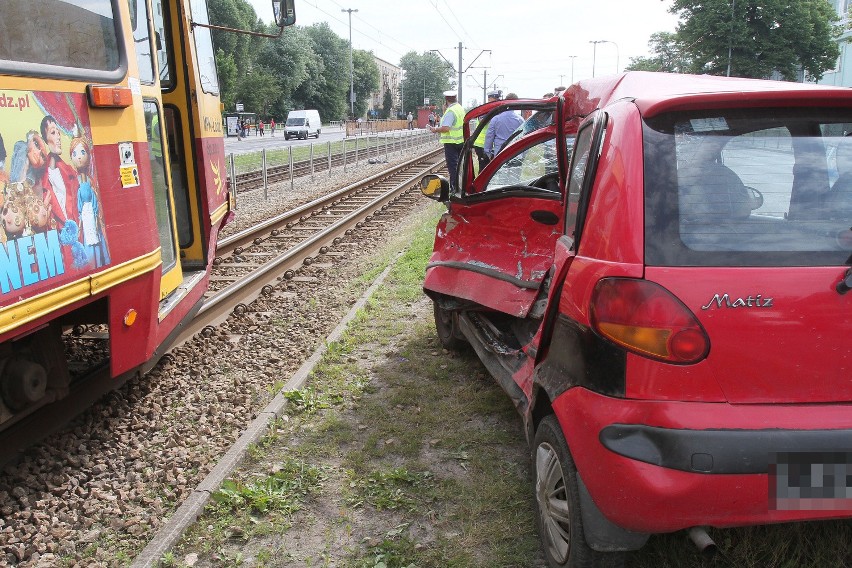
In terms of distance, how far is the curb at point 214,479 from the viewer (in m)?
3.01

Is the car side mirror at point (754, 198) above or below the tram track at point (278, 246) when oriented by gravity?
above

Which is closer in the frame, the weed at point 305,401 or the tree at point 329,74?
the weed at point 305,401

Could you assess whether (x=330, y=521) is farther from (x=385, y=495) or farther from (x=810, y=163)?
(x=810, y=163)

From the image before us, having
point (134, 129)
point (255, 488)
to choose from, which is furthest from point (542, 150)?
point (255, 488)

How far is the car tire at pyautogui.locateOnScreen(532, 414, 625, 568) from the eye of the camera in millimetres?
2512

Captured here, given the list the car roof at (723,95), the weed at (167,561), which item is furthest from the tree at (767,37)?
the weed at (167,561)

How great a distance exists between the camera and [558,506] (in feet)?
8.91

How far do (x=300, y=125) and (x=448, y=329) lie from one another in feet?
161

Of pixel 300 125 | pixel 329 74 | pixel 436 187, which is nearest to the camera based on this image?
pixel 436 187

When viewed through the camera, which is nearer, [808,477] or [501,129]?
[808,477]

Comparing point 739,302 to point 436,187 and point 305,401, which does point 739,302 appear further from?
point 436,187

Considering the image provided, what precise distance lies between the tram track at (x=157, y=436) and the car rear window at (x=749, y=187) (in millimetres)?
2647

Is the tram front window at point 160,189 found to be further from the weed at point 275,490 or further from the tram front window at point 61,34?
the weed at point 275,490

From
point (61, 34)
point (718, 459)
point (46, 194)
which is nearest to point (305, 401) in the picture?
point (46, 194)
